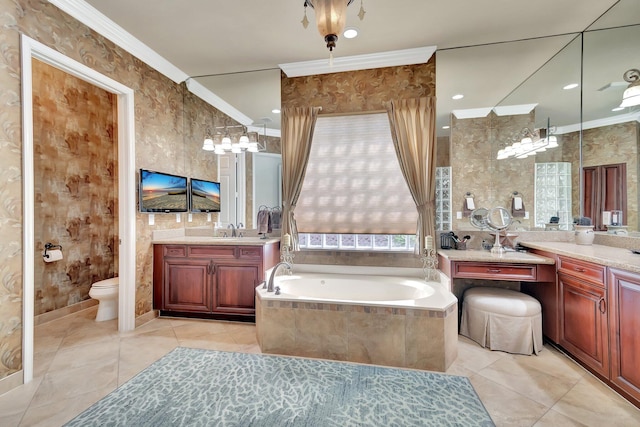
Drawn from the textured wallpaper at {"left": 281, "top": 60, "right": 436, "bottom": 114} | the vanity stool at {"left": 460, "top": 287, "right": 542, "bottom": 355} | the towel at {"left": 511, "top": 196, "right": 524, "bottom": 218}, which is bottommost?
the vanity stool at {"left": 460, "top": 287, "right": 542, "bottom": 355}

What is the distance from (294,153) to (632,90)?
302 cm

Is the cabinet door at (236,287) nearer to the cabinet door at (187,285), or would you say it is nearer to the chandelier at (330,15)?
the cabinet door at (187,285)

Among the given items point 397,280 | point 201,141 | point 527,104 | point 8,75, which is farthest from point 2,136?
point 527,104

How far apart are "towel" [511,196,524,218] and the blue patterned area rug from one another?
1.93 metres

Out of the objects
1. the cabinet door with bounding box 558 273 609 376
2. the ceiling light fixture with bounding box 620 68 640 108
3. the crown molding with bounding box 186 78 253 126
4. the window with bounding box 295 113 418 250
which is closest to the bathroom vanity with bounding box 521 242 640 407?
the cabinet door with bounding box 558 273 609 376

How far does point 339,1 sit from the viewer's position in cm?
148

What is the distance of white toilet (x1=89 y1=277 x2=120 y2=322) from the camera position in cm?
304

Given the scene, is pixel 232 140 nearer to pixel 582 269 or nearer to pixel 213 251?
pixel 213 251

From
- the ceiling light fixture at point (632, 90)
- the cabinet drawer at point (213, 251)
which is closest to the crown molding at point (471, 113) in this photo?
the ceiling light fixture at point (632, 90)

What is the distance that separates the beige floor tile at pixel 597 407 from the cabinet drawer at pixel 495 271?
0.85 m

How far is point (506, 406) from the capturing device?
5.75 ft

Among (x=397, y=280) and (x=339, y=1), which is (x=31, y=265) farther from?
(x=397, y=280)

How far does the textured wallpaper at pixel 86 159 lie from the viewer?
191cm

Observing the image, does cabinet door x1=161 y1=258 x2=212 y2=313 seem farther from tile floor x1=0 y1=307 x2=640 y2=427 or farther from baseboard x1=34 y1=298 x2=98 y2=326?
baseboard x1=34 y1=298 x2=98 y2=326
